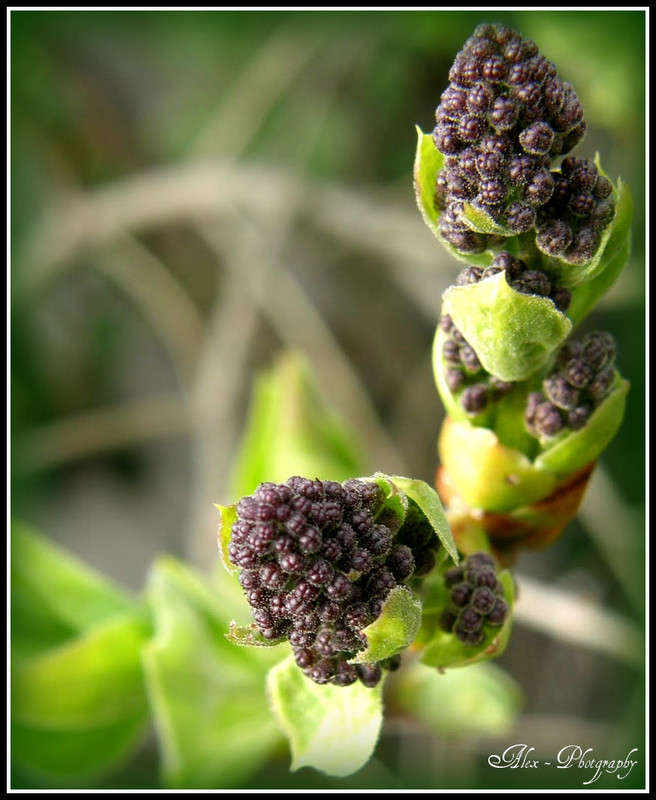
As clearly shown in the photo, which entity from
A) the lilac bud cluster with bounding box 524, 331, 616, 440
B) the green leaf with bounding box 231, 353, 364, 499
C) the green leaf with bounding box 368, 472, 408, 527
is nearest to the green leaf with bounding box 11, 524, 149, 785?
the green leaf with bounding box 231, 353, 364, 499

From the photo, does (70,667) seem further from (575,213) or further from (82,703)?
(575,213)

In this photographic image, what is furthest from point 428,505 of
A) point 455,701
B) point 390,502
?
point 455,701

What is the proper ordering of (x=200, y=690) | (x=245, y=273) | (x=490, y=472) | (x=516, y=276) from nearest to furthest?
(x=516, y=276)
(x=490, y=472)
(x=200, y=690)
(x=245, y=273)

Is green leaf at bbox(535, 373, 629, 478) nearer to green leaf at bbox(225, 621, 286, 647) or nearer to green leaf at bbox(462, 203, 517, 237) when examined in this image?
green leaf at bbox(462, 203, 517, 237)

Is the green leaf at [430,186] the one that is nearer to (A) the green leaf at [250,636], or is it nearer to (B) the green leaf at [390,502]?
(B) the green leaf at [390,502]

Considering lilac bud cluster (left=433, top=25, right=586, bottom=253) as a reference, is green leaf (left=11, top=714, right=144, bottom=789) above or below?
below

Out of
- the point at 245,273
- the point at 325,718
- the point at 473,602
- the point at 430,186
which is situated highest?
the point at 245,273

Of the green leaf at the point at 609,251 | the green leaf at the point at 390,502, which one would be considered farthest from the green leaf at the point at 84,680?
the green leaf at the point at 609,251
